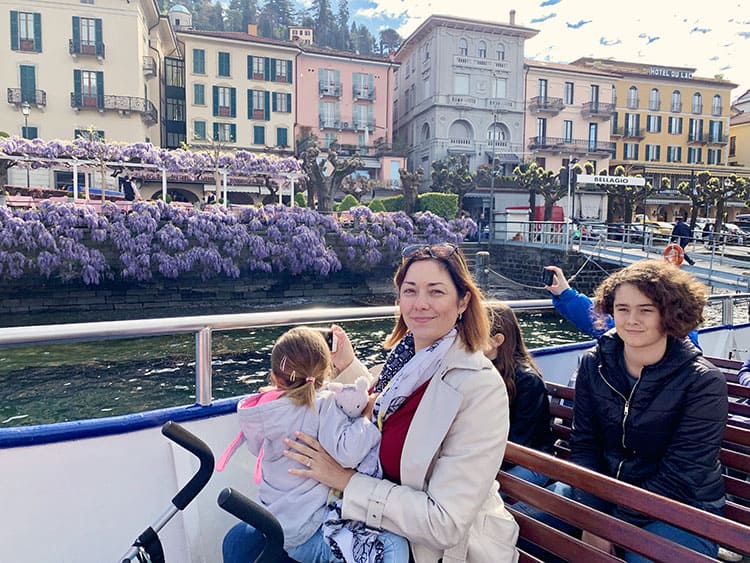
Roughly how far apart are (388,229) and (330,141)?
19.1 m

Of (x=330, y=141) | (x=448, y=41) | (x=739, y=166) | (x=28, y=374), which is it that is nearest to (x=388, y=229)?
(x=28, y=374)

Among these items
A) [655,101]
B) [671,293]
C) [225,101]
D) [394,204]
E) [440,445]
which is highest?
[655,101]

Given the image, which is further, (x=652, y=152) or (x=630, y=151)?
(x=652, y=152)

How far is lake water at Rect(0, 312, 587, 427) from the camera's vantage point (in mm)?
9172

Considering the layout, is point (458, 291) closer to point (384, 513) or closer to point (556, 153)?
point (384, 513)

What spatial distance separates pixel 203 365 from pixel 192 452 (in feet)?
3.03

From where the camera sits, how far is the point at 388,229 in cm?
2273

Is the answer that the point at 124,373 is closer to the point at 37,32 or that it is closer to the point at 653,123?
the point at 37,32

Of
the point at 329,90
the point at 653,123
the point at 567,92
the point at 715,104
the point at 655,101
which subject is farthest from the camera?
the point at 715,104

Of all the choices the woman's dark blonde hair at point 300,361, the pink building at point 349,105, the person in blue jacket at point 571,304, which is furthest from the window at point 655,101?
the woman's dark blonde hair at point 300,361

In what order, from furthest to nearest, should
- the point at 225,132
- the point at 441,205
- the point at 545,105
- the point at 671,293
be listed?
the point at 545,105, the point at 225,132, the point at 441,205, the point at 671,293

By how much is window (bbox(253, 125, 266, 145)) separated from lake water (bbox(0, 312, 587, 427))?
973 inches

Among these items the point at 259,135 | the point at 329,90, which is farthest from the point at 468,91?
the point at 259,135

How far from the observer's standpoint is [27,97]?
2981 cm
